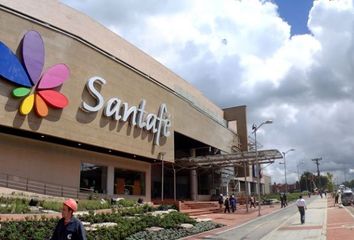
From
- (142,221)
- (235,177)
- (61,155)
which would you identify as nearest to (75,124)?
(61,155)

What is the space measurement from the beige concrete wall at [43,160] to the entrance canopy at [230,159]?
54.2ft

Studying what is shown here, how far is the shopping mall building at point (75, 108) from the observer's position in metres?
26.3

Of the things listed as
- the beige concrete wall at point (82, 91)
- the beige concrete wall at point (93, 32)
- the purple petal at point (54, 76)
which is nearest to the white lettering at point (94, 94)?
the beige concrete wall at point (82, 91)

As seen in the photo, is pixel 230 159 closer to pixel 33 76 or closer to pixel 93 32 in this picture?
pixel 93 32

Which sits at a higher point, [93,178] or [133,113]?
[133,113]

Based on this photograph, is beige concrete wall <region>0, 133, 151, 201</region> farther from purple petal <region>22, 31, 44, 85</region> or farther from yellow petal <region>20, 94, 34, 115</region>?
purple petal <region>22, 31, 44, 85</region>

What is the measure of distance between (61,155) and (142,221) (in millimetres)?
12374

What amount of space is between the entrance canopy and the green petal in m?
27.7

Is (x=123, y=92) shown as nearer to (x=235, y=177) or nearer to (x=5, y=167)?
(x=5, y=167)

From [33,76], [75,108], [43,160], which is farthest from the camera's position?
[43,160]

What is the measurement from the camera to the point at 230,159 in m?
49.5

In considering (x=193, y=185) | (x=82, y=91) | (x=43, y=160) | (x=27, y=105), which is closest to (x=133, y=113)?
(x=82, y=91)

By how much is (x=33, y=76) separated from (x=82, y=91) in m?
4.78

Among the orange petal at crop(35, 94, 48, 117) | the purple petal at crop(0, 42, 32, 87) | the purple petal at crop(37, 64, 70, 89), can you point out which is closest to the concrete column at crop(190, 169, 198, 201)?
the purple petal at crop(37, 64, 70, 89)
